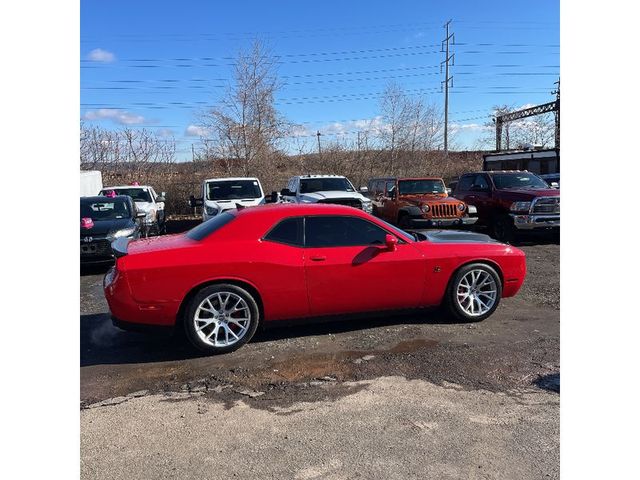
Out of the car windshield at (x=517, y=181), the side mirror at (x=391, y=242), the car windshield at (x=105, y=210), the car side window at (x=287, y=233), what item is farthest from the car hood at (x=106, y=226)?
the car windshield at (x=517, y=181)

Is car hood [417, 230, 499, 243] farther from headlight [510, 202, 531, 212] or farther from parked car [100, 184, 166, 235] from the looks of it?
parked car [100, 184, 166, 235]

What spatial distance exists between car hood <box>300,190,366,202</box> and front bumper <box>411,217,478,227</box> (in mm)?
1855

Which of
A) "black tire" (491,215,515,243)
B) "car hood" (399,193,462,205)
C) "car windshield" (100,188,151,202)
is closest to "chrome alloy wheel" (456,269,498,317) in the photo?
"black tire" (491,215,515,243)

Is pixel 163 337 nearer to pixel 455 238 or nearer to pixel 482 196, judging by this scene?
pixel 455 238

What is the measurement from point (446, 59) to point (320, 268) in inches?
1748

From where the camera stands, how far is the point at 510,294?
Answer: 5715 millimetres

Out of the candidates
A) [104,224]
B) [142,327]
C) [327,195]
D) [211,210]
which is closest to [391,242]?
[142,327]

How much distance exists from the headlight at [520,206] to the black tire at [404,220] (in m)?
2.45

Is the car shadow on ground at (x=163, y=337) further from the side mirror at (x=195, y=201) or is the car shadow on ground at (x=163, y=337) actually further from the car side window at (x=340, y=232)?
the side mirror at (x=195, y=201)

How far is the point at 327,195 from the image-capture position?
13391 mm

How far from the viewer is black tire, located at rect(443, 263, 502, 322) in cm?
539

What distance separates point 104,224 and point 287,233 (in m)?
6.03

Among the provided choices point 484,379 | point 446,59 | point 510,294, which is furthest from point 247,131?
point 446,59
